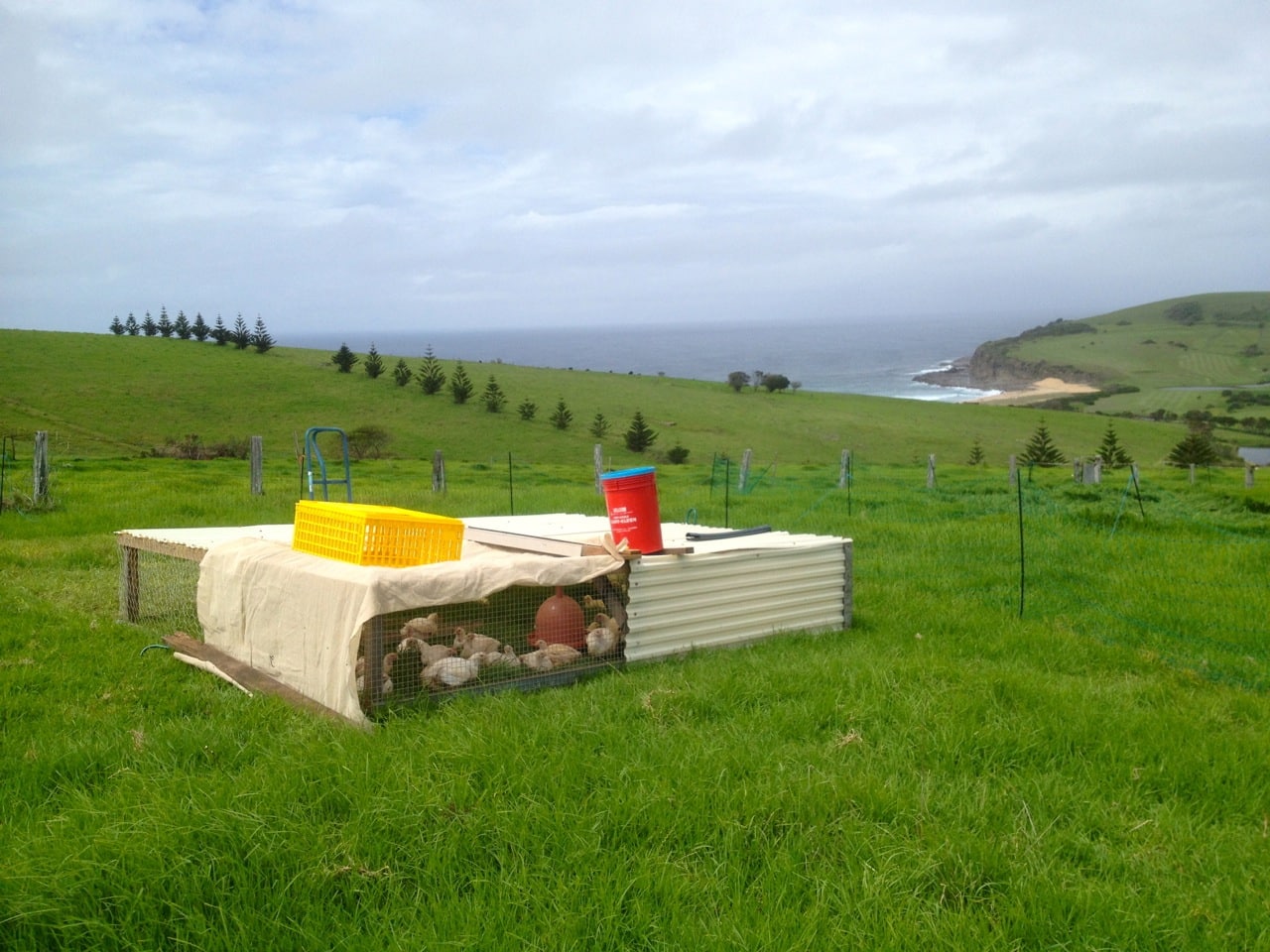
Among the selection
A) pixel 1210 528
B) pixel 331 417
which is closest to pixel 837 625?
pixel 1210 528

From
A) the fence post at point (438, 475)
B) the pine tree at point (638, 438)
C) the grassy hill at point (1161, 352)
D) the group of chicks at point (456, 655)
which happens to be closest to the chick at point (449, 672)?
the group of chicks at point (456, 655)

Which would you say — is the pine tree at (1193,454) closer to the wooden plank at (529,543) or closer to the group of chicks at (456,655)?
the wooden plank at (529,543)

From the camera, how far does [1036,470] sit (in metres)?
33.1

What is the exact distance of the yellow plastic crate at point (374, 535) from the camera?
17.7ft

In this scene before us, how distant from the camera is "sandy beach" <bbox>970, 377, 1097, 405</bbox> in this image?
10182cm

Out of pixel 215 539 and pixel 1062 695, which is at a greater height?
pixel 215 539

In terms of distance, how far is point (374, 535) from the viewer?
5406 mm

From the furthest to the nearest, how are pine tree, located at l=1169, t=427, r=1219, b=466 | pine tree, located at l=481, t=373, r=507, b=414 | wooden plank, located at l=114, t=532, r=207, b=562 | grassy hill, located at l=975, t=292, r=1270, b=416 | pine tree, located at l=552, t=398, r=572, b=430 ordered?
grassy hill, located at l=975, t=292, r=1270, b=416, pine tree, located at l=481, t=373, r=507, b=414, pine tree, located at l=552, t=398, r=572, b=430, pine tree, located at l=1169, t=427, r=1219, b=466, wooden plank, located at l=114, t=532, r=207, b=562

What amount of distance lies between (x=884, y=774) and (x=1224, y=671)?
3.38 meters

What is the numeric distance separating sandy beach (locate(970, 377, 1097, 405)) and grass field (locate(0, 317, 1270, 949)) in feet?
320

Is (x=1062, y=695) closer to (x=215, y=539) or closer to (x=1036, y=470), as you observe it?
(x=215, y=539)

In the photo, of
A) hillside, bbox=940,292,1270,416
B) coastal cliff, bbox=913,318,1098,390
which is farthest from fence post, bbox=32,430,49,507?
coastal cliff, bbox=913,318,1098,390

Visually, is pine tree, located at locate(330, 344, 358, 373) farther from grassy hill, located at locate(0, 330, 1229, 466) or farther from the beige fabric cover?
the beige fabric cover

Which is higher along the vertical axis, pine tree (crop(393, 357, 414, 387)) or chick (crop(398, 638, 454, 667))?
pine tree (crop(393, 357, 414, 387))
